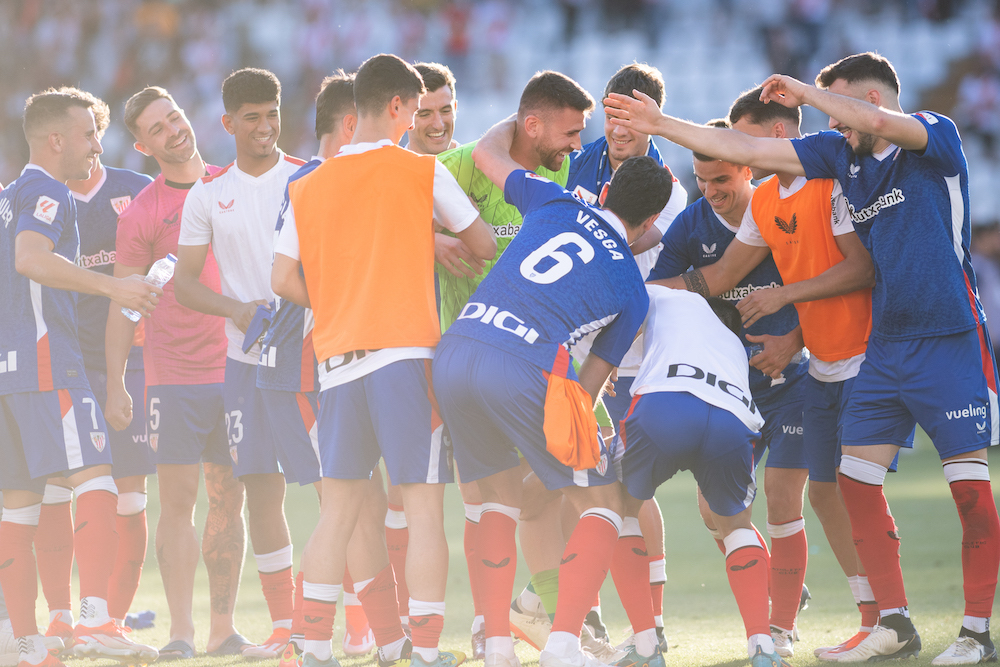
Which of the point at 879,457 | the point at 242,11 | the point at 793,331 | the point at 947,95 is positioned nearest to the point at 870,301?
the point at 793,331

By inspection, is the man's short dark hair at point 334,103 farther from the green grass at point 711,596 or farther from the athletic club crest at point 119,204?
the green grass at point 711,596

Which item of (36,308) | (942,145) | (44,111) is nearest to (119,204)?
(44,111)

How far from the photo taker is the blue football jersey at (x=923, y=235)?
12.3ft

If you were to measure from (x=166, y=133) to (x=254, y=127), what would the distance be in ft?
2.44

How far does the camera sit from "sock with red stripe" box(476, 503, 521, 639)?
356cm

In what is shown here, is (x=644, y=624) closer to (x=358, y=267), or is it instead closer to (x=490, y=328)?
(x=490, y=328)

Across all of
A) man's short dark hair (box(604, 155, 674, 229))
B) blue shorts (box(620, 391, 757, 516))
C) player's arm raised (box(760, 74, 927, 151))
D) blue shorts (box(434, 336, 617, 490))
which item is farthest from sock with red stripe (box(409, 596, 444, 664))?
player's arm raised (box(760, 74, 927, 151))

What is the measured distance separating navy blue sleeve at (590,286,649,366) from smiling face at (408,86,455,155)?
5.65 feet

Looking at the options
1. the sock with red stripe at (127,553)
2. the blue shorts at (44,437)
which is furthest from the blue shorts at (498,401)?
the sock with red stripe at (127,553)

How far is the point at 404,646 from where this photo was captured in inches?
159

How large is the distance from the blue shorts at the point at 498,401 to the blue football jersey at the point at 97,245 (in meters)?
2.65

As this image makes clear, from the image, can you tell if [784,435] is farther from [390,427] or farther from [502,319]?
[390,427]

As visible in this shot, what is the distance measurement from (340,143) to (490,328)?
1.54 metres

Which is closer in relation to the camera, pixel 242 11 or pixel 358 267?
pixel 358 267
